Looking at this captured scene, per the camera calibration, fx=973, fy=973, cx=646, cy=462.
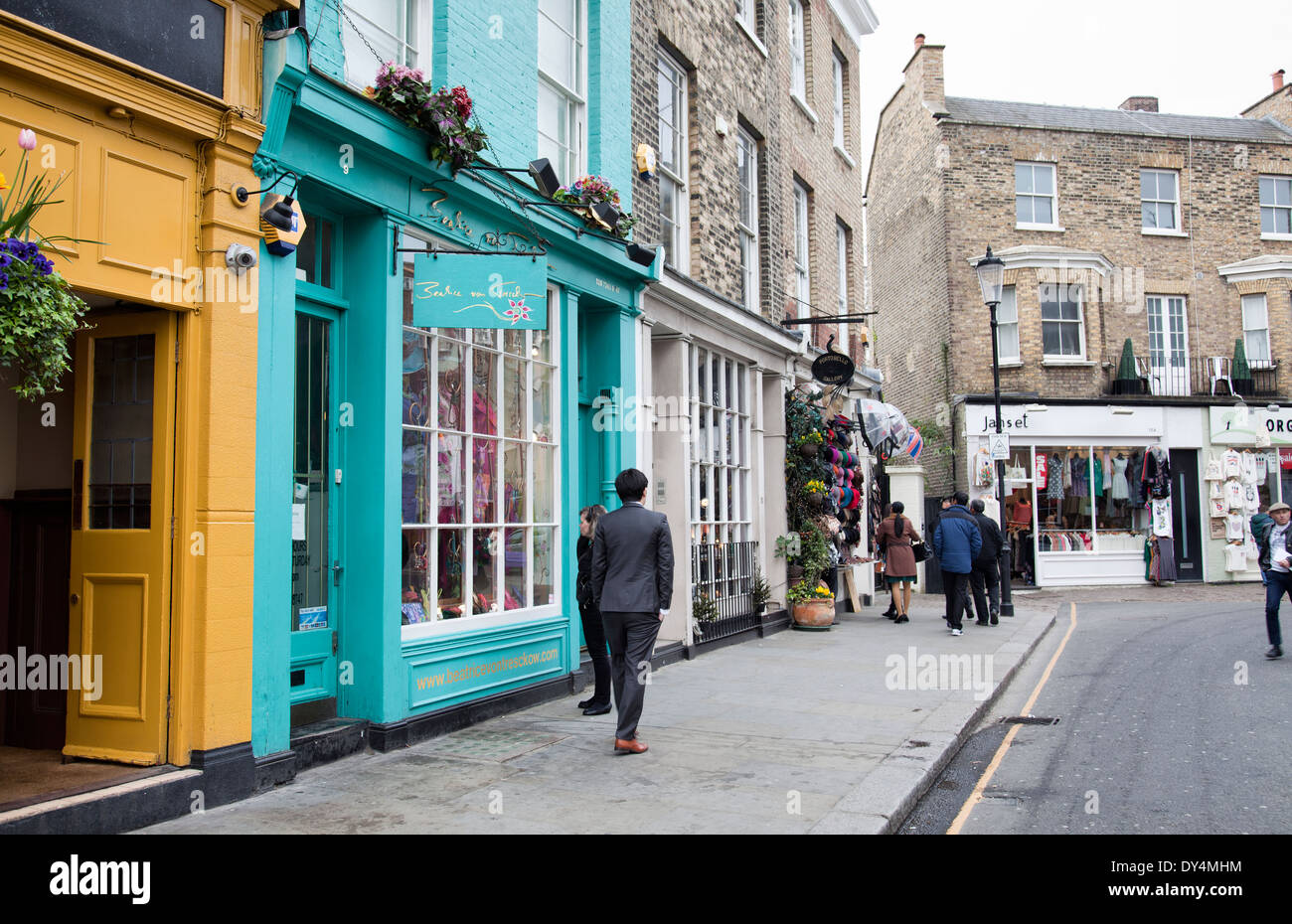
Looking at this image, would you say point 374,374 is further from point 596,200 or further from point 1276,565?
point 1276,565

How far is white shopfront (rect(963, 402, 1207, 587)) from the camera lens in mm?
22125

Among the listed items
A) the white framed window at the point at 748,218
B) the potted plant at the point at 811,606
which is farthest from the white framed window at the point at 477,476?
the potted plant at the point at 811,606

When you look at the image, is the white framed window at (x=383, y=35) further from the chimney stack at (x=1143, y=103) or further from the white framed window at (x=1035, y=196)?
the chimney stack at (x=1143, y=103)

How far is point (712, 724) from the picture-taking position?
24.1 ft

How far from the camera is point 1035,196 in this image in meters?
23.4

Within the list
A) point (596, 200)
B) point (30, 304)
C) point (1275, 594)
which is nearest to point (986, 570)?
point (1275, 594)

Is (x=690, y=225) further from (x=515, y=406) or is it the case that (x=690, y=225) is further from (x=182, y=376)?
(x=182, y=376)

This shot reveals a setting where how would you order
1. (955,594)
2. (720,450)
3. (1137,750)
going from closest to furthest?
(1137,750) < (720,450) < (955,594)

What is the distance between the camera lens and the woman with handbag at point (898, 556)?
1470cm

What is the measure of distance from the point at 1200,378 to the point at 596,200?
20.1 m

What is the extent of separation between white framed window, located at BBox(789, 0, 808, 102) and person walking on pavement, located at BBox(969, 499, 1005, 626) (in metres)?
7.36

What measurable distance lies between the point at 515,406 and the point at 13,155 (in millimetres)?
4270

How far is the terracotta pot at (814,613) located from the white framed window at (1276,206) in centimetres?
1848
